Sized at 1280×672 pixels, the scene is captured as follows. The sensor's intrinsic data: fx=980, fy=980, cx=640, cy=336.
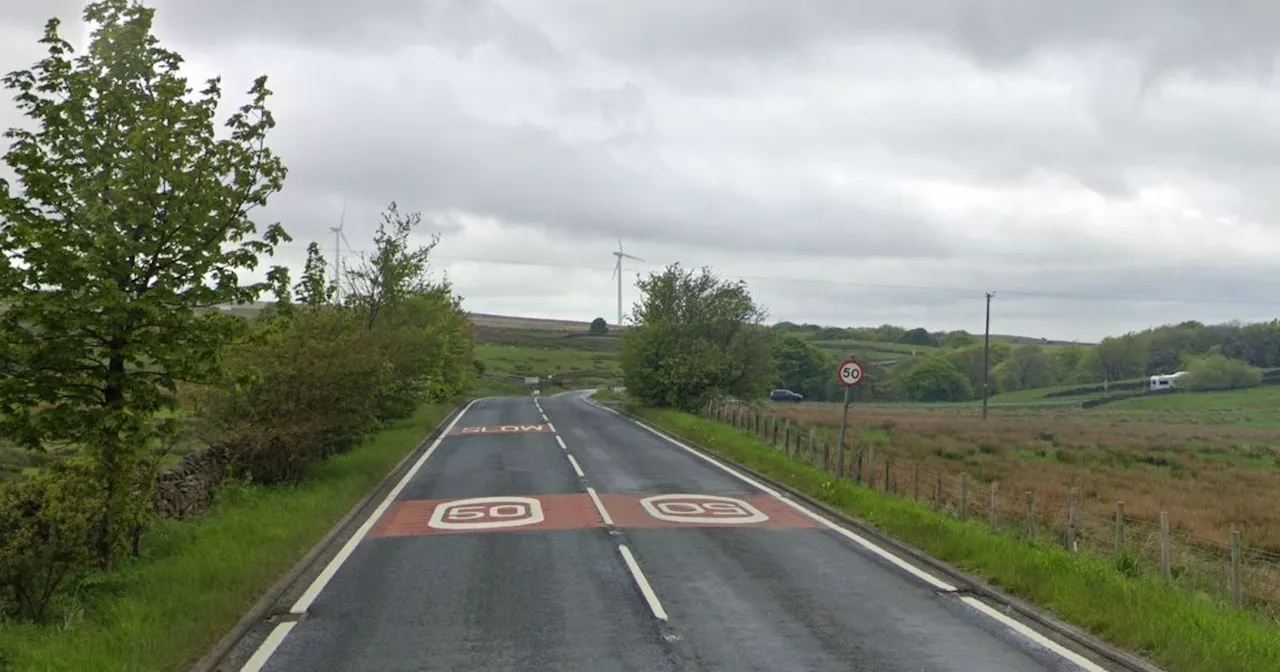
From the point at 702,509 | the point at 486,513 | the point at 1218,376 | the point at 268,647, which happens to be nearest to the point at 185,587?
the point at 268,647

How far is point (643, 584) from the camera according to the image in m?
11.5

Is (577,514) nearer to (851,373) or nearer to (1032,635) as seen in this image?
(851,373)

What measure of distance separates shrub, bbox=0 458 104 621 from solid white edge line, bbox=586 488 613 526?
820 centimetres

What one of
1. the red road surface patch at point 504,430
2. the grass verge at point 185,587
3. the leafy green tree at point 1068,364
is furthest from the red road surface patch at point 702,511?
the leafy green tree at point 1068,364

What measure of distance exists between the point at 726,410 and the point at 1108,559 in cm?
2618

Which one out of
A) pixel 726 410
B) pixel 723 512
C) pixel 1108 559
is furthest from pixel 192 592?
pixel 726 410

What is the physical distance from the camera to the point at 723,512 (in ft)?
57.1

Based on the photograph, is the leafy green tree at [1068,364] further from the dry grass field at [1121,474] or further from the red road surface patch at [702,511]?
the red road surface patch at [702,511]

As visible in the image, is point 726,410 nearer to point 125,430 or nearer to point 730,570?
point 730,570

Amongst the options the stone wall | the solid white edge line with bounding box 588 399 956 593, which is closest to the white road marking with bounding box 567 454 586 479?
the solid white edge line with bounding box 588 399 956 593

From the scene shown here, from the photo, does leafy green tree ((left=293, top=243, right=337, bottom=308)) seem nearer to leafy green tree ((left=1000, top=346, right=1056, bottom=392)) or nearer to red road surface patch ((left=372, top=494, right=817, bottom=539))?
red road surface patch ((left=372, top=494, right=817, bottom=539))

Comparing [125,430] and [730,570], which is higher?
[125,430]

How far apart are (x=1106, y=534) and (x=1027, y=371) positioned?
142971 mm

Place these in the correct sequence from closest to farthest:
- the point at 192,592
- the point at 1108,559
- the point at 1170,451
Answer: the point at 192,592 → the point at 1108,559 → the point at 1170,451
